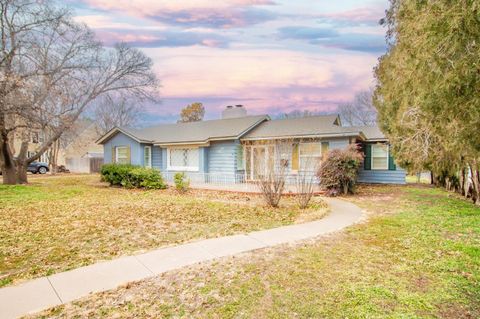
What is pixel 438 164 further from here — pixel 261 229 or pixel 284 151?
pixel 261 229

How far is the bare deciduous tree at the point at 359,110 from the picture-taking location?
40875 mm

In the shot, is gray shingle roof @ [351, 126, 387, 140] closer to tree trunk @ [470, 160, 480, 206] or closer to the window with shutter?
the window with shutter

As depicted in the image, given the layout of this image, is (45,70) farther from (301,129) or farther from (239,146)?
(301,129)

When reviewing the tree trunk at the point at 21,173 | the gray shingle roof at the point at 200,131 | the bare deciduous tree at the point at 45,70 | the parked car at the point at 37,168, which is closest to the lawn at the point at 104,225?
the bare deciduous tree at the point at 45,70

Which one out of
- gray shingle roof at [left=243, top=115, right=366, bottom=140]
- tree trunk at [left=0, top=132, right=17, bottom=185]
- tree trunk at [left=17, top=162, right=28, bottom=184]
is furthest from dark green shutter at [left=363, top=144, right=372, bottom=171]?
tree trunk at [left=0, top=132, right=17, bottom=185]

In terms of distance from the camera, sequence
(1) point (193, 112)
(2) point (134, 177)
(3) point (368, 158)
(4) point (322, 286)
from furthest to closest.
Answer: (1) point (193, 112), (3) point (368, 158), (2) point (134, 177), (4) point (322, 286)

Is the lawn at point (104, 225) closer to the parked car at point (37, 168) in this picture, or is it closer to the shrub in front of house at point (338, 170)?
the shrub in front of house at point (338, 170)

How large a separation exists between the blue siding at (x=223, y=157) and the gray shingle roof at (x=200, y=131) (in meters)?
0.66

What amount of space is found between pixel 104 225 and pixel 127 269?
3.90m

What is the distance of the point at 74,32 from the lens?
2078cm

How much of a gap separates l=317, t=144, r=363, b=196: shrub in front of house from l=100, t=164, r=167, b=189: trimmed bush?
927 cm

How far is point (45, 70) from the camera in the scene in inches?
721

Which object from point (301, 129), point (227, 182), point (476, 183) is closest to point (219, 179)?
point (227, 182)

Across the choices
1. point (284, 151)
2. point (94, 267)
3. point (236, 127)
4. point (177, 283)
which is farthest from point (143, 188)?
point (177, 283)
